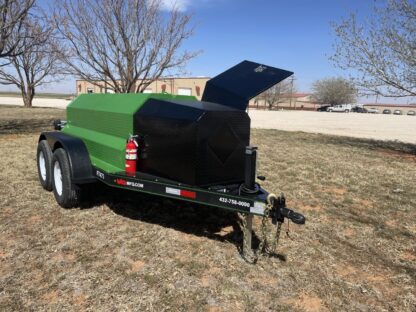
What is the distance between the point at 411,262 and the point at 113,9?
518 inches

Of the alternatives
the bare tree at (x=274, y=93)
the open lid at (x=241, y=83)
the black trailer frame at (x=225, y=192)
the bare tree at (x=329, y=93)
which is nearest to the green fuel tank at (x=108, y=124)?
the black trailer frame at (x=225, y=192)

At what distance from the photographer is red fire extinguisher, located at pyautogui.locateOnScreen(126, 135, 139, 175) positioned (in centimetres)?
378

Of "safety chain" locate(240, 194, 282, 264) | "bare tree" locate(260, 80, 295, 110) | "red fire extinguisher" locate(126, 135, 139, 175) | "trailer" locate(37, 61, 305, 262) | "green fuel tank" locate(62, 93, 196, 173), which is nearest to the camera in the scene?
"safety chain" locate(240, 194, 282, 264)

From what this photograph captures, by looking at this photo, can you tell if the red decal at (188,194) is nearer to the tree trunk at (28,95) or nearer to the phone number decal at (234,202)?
the phone number decal at (234,202)

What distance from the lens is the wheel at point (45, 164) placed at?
5180mm

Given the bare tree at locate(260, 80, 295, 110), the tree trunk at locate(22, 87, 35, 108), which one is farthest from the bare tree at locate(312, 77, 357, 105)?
the tree trunk at locate(22, 87, 35, 108)

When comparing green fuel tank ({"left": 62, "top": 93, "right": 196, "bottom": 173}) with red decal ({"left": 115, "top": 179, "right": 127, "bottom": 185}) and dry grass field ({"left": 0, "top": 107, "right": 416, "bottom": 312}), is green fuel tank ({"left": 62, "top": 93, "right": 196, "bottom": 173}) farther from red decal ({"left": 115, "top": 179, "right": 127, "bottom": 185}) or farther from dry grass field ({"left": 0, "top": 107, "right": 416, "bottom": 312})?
dry grass field ({"left": 0, "top": 107, "right": 416, "bottom": 312})

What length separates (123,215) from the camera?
15.0 ft

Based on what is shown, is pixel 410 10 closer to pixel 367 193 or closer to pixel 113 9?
pixel 367 193

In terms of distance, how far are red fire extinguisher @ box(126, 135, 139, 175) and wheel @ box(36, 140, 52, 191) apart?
194 centimetres

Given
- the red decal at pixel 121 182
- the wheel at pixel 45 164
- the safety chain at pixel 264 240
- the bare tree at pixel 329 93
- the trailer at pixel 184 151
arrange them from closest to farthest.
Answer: the safety chain at pixel 264 240 < the trailer at pixel 184 151 < the red decal at pixel 121 182 < the wheel at pixel 45 164 < the bare tree at pixel 329 93

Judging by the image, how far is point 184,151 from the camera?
3502mm

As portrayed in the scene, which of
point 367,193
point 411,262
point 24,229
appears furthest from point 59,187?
point 367,193

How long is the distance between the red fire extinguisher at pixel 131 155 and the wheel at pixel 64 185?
91 centimetres
